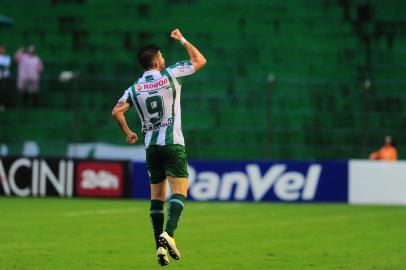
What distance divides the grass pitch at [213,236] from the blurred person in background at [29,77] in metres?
5.10

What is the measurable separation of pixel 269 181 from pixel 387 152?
2707 mm

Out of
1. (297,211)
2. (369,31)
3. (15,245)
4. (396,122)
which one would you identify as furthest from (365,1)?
(15,245)

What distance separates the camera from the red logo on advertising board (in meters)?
22.5

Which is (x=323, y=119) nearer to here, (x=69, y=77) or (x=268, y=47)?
(x=268, y=47)

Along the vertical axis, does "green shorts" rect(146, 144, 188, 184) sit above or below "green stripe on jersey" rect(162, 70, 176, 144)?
below

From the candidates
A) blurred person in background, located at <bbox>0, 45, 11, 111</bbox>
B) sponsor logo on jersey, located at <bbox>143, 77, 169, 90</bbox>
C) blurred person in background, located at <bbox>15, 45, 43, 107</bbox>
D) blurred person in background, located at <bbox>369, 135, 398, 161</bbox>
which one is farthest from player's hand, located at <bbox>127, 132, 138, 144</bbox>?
blurred person in background, located at <bbox>15, 45, 43, 107</bbox>

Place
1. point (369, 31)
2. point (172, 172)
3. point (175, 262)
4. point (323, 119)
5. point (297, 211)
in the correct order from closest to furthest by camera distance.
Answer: point (172, 172) < point (175, 262) < point (297, 211) < point (323, 119) < point (369, 31)

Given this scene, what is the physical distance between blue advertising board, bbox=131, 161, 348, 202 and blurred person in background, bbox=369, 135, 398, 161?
3.78 ft

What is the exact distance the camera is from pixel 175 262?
36.0 ft

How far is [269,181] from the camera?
21859 millimetres

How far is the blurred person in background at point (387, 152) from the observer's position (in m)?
Answer: 22.4

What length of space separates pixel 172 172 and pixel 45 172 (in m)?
12.7

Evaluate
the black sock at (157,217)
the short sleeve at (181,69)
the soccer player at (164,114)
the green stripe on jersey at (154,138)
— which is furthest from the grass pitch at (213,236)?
the short sleeve at (181,69)

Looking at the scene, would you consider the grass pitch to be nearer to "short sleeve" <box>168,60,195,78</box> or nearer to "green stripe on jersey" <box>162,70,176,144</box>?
"green stripe on jersey" <box>162,70,176,144</box>
